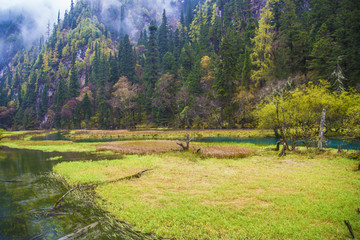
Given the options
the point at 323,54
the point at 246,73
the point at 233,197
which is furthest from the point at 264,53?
the point at 233,197

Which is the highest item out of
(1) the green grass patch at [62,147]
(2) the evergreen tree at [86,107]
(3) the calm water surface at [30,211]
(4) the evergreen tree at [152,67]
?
(4) the evergreen tree at [152,67]

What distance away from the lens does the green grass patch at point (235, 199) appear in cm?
668

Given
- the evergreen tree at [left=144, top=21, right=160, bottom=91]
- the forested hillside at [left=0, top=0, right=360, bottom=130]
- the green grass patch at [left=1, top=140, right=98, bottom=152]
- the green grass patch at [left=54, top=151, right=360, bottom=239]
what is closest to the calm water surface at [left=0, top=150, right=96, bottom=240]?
the green grass patch at [left=54, top=151, right=360, bottom=239]

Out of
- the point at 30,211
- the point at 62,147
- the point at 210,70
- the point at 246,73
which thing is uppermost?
the point at 210,70

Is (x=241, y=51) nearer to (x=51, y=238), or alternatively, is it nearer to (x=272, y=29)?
(x=272, y=29)

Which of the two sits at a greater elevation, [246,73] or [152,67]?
[152,67]

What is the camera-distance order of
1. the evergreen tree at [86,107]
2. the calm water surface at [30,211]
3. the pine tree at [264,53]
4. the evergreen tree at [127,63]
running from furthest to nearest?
the evergreen tree at [127,63] → the evergreen tree at [86,107] → the pine tree at [264,53] → the calm water surface at [30,211]

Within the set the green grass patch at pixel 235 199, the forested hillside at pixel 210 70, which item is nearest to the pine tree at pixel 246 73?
the forested hillside at pixel 210 70

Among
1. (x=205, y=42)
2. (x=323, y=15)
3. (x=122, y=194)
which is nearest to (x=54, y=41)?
(x=205, y=42)

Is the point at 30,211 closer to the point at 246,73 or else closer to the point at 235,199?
the point at 235,199

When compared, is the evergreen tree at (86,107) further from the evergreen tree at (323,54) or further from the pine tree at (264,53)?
the evergreen tree at (323,54)

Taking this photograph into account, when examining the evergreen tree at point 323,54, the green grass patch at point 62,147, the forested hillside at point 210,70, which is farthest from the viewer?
the forested hillside at point 210,70

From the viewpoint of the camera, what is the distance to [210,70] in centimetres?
6862

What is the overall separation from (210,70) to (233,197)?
6324 centimetres
